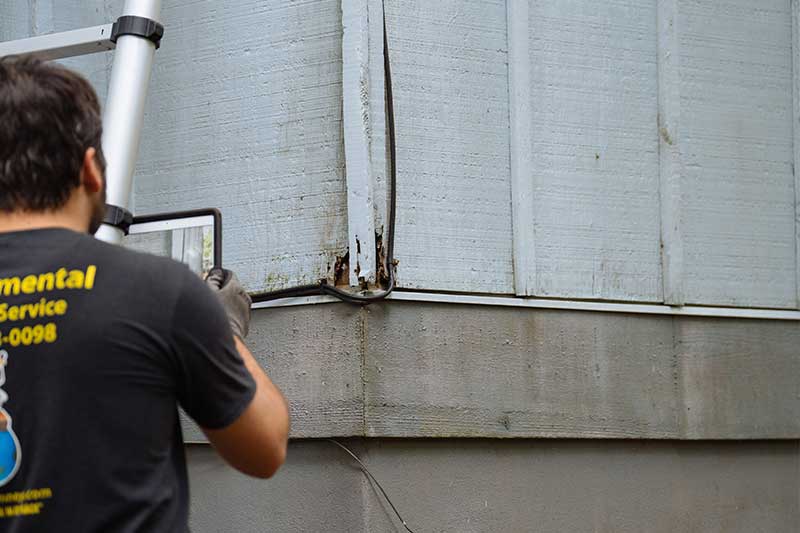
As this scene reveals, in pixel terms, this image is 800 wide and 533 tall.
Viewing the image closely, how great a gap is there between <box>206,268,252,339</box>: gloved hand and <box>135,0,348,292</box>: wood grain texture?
169 centimetres

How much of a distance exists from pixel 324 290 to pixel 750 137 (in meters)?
1.99

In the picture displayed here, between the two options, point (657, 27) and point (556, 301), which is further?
point (657, 27)

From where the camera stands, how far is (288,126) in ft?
13.4

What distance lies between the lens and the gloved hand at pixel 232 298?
2186 millimetres

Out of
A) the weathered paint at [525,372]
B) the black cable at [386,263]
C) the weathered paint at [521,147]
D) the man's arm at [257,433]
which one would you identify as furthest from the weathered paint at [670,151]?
the man's arm at [257,433]

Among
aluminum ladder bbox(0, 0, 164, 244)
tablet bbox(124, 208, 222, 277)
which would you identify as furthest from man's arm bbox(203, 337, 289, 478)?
aluminum ladder bbox(0, 0, 164, 244)

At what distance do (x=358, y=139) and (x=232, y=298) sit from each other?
1.81 meters

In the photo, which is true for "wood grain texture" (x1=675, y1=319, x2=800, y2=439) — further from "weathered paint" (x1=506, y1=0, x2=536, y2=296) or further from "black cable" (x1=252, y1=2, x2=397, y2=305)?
"black cable" (x1=252, y1=2, x2=397, y2=305)

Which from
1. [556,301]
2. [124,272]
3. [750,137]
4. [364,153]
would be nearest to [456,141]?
[364,153]

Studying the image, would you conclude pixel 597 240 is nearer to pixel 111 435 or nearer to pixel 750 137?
pixel 750 137

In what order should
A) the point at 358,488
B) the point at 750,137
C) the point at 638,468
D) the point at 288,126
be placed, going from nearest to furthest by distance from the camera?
1. the point at 358,488
2. the point at 288,126
3. the point at 638,468
4. the point at 750,137

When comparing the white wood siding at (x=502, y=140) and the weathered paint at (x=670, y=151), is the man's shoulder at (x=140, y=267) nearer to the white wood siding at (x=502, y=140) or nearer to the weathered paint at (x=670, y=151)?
the white wood siding at (x=502, y=140)

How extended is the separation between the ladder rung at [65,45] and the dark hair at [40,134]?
63.4 inches

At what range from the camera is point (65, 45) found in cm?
347
